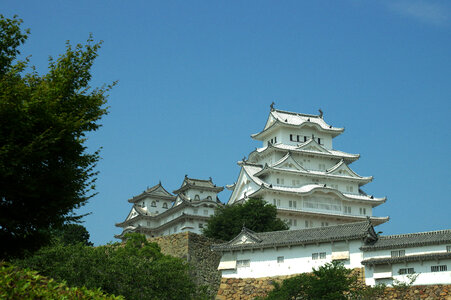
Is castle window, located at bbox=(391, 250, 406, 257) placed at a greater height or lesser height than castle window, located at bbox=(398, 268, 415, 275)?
greater

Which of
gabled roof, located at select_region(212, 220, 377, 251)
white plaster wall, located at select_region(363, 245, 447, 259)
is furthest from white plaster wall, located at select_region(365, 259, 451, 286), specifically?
gabled roof, located at select_region(212, 220, 377, 251)

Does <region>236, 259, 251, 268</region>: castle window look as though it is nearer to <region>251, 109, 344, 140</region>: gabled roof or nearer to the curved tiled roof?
the curved tiled roof

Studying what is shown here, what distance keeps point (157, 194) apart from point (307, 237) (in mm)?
42426

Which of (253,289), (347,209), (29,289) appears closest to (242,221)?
(253,289)

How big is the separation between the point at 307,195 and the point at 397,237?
24670mm

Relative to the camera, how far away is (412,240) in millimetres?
34250

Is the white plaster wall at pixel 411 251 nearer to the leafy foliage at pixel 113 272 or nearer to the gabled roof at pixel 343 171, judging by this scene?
the leafy foliage at pixel 113 272

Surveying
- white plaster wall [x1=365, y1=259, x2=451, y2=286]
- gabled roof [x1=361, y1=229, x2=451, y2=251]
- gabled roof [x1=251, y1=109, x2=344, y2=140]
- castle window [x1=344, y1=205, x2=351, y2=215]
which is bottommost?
white plaster wall [x1=365, y1=259, x2=451, y2=286]

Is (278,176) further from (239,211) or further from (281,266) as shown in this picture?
(281,266)

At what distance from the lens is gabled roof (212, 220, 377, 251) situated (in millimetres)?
35969

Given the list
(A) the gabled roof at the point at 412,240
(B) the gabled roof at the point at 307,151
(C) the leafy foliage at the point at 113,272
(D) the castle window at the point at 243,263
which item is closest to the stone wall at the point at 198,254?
(D) the castle window at the point at 243,263

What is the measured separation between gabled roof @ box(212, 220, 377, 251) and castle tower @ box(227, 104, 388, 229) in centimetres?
1874

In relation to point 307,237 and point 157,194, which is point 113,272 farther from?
point 157,194

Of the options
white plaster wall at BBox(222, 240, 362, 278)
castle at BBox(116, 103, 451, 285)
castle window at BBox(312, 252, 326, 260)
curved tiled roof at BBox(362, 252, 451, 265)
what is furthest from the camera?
castle window at BBox(312, 252, 326, 260)
